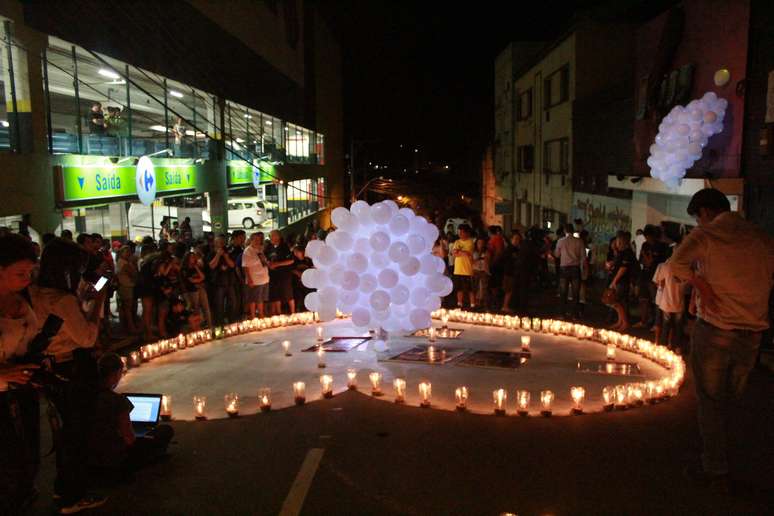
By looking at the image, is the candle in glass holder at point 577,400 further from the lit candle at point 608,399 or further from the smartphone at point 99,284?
the smartphone at point 99,284

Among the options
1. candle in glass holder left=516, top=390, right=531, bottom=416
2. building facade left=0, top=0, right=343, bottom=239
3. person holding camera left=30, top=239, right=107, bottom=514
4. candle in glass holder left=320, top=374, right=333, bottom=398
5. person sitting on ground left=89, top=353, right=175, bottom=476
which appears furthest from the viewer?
building facade left=0, top=0, right=343, bottom=239

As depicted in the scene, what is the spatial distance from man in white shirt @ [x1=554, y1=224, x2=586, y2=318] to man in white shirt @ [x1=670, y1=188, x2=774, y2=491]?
321 inches

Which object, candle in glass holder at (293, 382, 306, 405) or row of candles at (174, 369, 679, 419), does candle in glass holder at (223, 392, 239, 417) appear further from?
candle in glass holder at (293, 382, 306, 405)

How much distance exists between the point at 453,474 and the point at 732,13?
1213 centimetres

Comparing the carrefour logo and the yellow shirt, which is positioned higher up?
the carrefour logo

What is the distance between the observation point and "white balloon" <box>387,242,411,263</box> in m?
9.34

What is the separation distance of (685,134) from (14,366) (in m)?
13.4

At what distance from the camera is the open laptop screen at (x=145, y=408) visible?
21.1 ft

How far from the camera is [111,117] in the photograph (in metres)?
15.7

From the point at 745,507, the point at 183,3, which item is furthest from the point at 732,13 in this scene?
the point at 183,3

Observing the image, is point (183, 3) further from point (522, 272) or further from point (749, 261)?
point (749, 261)

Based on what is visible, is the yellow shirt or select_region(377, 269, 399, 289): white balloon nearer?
select_region(377, 269, 399, 289): white balloon

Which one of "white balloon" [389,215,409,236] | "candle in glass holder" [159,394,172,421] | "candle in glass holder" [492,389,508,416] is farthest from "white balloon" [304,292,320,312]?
"candle in glass holder" [492,389,508,416]

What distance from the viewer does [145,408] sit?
646 cm
